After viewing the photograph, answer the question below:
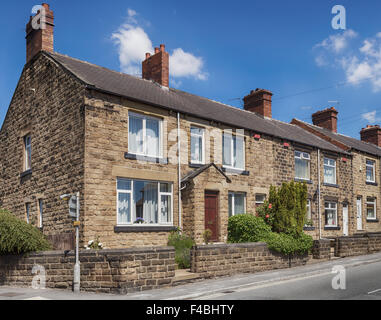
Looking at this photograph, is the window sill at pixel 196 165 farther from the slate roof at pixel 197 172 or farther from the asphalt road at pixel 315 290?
the asphalt road at pixel 315 290

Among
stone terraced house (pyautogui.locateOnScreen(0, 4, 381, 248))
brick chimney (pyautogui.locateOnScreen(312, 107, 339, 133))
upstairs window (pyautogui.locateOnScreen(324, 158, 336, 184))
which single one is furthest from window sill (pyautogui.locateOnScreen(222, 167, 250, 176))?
brick chimney (pyautogui.locateOnScreen(312, 107, 339, 133))

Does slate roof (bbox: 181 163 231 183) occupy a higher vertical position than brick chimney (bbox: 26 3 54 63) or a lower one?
lower

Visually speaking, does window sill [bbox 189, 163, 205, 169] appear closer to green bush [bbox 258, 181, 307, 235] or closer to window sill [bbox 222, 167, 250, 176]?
window sill [bbox 222, 167, 250, 176]

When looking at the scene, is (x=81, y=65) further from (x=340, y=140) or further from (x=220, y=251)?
(x=340, y=140)

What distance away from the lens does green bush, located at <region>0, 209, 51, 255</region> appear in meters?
14.7

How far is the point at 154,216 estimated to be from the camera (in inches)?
685

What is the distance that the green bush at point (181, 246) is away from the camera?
50.5ft

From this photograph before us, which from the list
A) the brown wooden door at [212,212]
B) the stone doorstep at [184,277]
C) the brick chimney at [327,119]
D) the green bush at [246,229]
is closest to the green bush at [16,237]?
the stone doorstep at [184,277]

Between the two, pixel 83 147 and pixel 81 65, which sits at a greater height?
pixel 81 65

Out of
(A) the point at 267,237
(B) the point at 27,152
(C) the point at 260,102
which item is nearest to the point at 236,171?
(A) the point at 267,237

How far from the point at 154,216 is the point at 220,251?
375 centimetres

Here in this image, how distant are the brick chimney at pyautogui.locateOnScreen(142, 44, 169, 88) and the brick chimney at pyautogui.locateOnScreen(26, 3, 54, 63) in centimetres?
523
